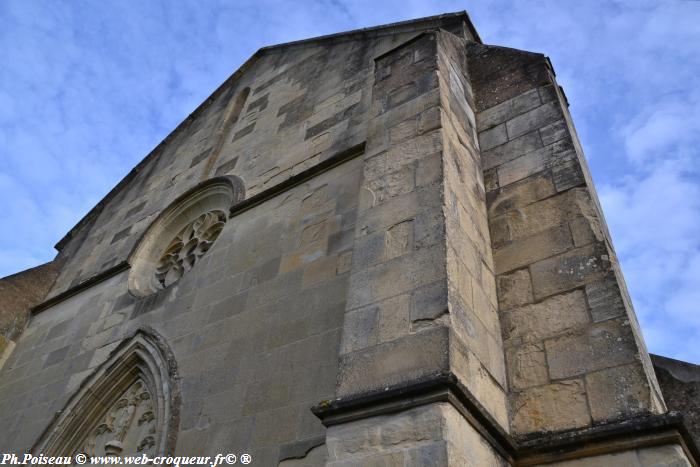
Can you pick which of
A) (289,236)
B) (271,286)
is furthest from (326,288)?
(289,236)

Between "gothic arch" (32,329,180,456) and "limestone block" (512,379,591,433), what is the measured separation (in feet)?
8.88

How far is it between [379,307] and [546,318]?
3.33ft

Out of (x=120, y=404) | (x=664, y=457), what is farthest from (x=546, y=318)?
(x=120, y=404)

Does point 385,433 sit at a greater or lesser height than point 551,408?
lesser

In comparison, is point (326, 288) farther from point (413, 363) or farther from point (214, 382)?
point (413, 363)

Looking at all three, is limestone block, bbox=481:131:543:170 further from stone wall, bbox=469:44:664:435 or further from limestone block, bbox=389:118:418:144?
limestone block, bbox=389:118:418:144

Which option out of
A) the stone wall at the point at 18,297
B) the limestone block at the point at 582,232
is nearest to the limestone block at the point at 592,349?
the limestone block at the point at 582,232

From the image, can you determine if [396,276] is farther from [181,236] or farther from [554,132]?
[181,236]

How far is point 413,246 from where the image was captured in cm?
314

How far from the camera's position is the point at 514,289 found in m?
3.51

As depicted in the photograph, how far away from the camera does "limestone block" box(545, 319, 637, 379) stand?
2844 mm

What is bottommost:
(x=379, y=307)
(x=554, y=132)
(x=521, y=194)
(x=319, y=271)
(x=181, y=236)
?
(x=379, y=307)

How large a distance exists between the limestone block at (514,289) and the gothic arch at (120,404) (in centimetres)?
260

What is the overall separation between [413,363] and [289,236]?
8.32ft
